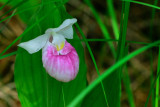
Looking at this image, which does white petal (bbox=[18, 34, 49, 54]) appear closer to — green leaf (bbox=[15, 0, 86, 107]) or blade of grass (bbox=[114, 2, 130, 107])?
green leaf (bbox=[15, 0, 86, 107])

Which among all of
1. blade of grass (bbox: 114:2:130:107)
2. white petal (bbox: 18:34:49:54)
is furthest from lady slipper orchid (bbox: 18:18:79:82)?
blade of grass (bbox: 114:2:130:107)

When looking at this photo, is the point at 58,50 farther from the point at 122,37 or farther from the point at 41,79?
the point at 122,37

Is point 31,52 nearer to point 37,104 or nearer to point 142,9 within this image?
point 37,104

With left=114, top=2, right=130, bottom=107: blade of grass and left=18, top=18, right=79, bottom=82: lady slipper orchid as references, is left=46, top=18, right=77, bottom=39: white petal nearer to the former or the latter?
left=18, top=18, right=79, bottom=82: lady slipper orchid

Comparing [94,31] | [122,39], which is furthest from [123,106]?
[122,39]

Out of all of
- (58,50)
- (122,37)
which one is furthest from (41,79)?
(122,37)

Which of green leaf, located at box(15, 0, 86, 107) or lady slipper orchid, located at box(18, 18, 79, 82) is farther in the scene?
green leaf, located at box(15, 0, 86, 107)

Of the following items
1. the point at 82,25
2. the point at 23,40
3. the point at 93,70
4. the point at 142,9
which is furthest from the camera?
the point at 142,9

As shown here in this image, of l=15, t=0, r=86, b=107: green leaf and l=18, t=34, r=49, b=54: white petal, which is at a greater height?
l=18, t=34, r=49, b=54: white petal
